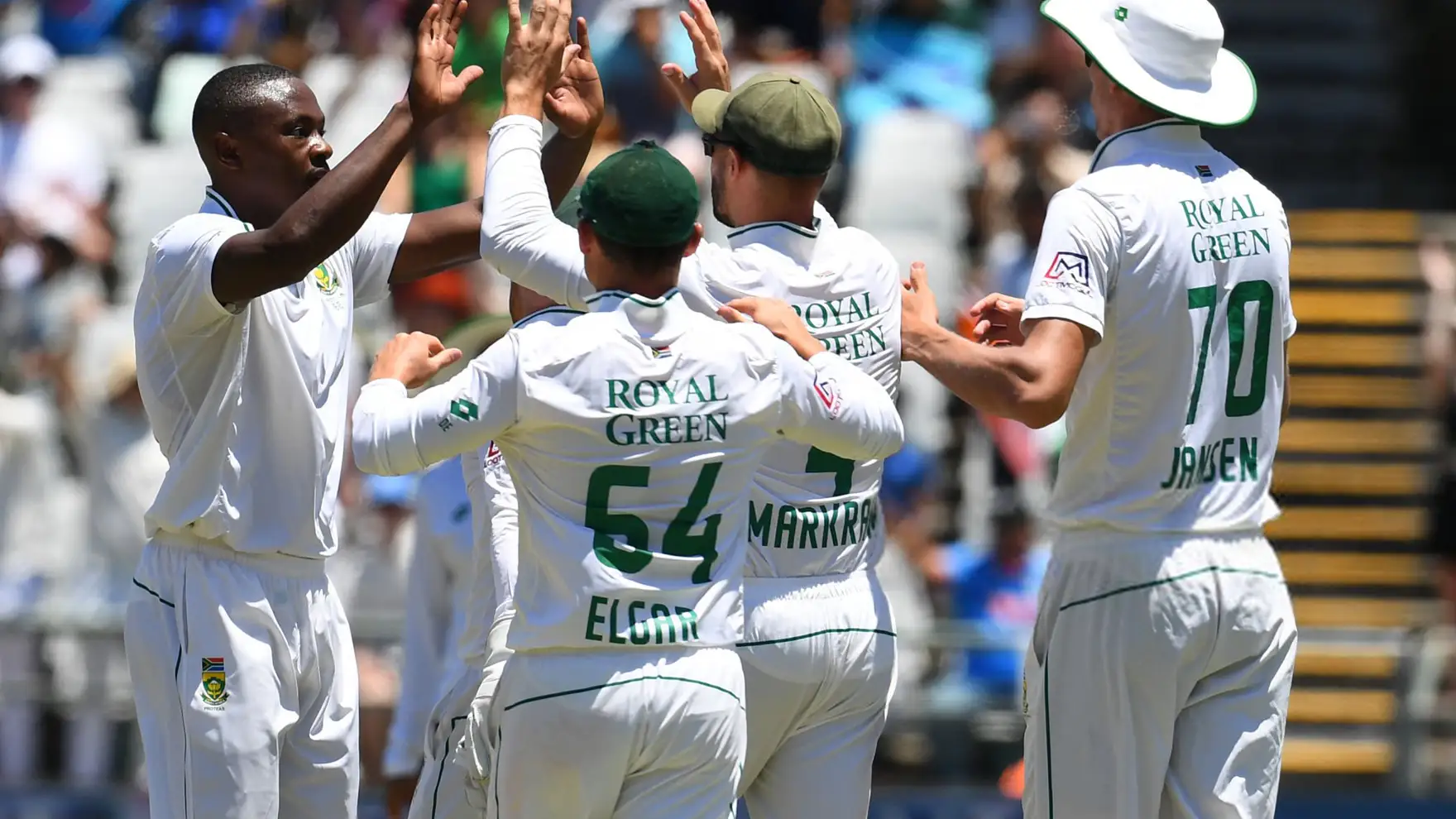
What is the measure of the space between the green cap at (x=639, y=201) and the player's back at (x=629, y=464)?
140 millimetres

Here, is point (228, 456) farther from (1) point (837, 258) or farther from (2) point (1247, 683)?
(2) point (1247, 683)

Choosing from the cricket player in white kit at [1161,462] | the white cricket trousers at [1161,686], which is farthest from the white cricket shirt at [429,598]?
the white cricket trousers at [1161,686]

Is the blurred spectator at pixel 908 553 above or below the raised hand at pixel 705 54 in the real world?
below

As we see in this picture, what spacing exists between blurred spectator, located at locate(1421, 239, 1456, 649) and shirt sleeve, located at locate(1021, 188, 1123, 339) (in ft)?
23.9

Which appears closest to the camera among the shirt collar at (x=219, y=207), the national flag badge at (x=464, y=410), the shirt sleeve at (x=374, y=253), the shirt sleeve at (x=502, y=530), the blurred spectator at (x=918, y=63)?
the national flag badge at (x=464, y=410)

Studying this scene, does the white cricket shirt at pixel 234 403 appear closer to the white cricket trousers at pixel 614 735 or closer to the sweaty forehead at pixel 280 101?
the sweaty forehead at pixel 280 101

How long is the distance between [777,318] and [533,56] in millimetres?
901

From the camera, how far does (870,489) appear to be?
5.43m

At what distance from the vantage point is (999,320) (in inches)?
210

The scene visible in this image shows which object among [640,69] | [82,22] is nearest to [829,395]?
[640,69]

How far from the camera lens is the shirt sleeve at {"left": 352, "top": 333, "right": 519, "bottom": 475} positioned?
14.9 ft

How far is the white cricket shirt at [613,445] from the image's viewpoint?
14.9 ft

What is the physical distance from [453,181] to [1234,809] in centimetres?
742

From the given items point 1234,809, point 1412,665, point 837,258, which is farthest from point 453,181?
point 1234,809
